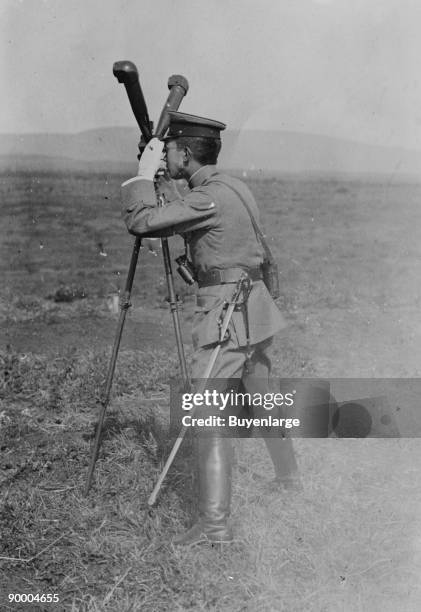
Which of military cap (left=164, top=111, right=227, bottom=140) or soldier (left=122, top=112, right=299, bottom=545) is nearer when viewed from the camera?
soldier (left=122, top=112, right=299, bottom=545)

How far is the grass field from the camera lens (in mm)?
3738

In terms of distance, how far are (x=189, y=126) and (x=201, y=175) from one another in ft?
0.92

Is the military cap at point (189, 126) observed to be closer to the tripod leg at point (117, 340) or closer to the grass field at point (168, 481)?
the tripod leg at point (117, 340)

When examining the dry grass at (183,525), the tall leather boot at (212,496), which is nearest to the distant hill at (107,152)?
the dry grass at (183,525)

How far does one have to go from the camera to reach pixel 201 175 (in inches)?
169

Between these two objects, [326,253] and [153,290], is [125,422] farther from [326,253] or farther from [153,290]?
[326,253]

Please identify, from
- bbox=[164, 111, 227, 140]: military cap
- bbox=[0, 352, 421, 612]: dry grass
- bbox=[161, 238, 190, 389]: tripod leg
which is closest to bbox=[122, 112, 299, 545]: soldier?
bbox=[164, 111, 227, 140]: military cap

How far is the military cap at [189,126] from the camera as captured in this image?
13.6 feet

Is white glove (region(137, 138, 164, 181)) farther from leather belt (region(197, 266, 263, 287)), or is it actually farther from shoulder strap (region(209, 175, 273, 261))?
leather belt (region(197, 266, 263, 287))

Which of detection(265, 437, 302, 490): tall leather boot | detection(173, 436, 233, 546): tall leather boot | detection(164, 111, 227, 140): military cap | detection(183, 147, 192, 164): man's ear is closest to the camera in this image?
detection(173, 436, 233, 546): tall leather boot

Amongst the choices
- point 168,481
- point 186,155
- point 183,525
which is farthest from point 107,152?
point 183,525

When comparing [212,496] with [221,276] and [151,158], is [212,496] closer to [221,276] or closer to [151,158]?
[221,276]

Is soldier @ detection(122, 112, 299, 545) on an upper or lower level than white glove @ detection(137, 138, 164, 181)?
lower

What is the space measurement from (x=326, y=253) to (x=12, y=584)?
1189 centimetres
